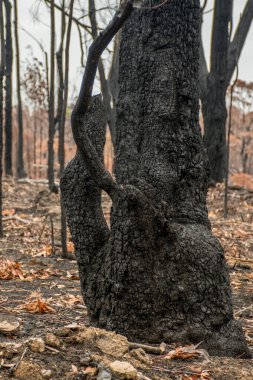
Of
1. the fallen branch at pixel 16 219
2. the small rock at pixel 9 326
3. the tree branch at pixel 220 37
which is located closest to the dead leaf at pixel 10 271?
the small rock at pixel 9 326

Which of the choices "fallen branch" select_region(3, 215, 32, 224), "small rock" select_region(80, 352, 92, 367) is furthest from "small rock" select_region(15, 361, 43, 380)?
"fallen branch" select_region(3, 215, 32, 224)

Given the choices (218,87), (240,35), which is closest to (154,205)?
(218,87)

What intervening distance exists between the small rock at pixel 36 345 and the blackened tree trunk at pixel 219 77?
9.92m

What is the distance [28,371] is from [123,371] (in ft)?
1.45

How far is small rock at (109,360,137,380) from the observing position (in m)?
2.34

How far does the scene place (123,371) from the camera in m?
2.35

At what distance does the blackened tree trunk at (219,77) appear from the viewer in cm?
1180

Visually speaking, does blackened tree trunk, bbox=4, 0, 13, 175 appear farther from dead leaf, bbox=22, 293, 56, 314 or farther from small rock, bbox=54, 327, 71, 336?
small rock, bbox=54, 327, 71, 336

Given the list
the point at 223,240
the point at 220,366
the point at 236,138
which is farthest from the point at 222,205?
the point at 236,138

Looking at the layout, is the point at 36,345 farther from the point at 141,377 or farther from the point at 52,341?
the point at 141,377

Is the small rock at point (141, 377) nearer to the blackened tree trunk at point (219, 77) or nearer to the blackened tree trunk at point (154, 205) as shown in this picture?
the blackened tree trunk at point (154, 205)

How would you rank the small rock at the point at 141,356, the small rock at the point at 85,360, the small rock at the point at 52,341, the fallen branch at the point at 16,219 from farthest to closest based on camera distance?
the fallen branch at the point at 16,219 → the small rock at the point at 141,356 → the small rock at the point at 52,341 → the small rock at the point at 85,360

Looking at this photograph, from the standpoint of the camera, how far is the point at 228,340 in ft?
10.5

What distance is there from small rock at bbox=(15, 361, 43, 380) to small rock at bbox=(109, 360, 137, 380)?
35 centimetres
